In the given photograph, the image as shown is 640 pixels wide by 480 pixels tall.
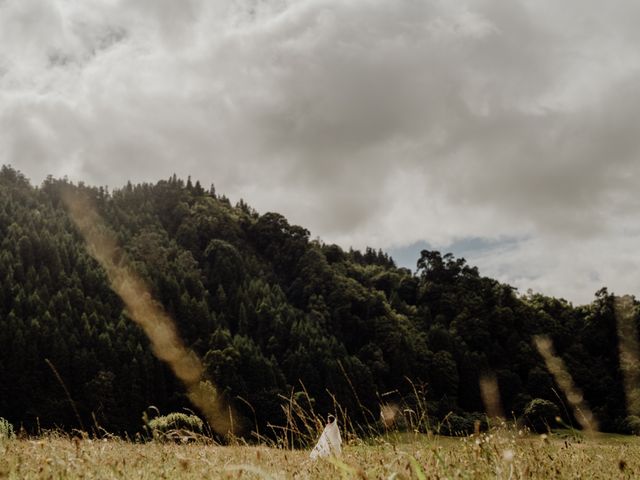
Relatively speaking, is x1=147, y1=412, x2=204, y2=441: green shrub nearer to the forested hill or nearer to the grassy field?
the grassy field

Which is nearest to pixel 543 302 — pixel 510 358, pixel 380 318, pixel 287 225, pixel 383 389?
pixel 510 358

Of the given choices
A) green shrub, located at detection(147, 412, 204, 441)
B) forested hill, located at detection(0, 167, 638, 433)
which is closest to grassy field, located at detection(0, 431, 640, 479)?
green shrub, located at detection(147, 412, 204, 441)

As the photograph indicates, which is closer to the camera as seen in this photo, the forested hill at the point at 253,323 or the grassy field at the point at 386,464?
the grassy field at the point at 386,464

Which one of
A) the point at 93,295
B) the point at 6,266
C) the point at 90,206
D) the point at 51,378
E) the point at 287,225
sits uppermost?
the point at 90,206

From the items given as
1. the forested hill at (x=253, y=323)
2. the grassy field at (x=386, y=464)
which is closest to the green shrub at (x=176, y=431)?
the grassy field at (x=386, y=464)

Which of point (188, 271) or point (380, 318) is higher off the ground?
point (188, 271)

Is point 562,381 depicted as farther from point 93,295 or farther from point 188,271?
point 93,295

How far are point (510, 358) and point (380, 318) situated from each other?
23.5 metres

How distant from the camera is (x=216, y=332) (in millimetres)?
80688

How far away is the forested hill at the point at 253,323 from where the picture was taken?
2630 inches

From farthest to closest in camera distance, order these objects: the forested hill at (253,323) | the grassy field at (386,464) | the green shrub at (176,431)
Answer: the forested hill at (253,323) < the green shrub at (176,431) < the grassy field at (386,464)

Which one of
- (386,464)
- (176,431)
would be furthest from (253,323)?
(386,464)

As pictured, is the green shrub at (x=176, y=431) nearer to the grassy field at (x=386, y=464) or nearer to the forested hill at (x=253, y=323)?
the grassy field at (x=386, y=464)

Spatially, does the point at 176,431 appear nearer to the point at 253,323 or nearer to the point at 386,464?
the point at 386,464
